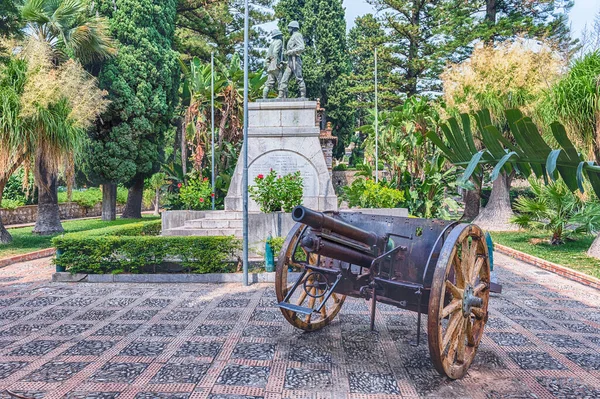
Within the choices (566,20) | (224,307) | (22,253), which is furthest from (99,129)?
(566,20)

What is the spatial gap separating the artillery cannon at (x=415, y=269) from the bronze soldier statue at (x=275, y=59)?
836 cm

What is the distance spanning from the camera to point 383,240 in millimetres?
3773

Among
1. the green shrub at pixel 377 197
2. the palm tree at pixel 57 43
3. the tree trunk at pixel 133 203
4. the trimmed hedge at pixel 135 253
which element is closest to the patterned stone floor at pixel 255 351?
the trimmed hedge at pixel 135 253

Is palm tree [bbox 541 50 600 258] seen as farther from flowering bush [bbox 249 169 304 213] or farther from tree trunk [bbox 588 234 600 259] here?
flowering bush [bbox 249 169 304 213]

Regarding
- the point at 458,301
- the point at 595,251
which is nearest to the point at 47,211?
the point at 458,301

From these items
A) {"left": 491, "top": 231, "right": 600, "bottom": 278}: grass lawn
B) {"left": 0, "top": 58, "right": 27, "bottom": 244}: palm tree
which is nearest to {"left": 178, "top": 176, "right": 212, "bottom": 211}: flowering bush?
{"left": 0, "top": 58, "right": 27, "bottom": 244}: palm tree

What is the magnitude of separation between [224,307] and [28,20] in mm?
12042

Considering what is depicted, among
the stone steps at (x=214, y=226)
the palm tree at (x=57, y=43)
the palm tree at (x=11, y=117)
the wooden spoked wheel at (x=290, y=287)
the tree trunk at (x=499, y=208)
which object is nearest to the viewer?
the wooden spoked wheel at (x=290, y=287)

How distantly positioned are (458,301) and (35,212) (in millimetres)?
22475

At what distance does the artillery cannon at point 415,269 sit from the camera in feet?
10.6

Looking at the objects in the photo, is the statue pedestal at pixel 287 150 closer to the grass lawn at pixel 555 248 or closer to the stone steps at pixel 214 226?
the stone steps at pixel 214 226

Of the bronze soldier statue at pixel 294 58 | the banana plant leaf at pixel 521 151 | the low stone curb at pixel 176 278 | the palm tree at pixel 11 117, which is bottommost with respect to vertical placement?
the low stone curb at pixel 176 278

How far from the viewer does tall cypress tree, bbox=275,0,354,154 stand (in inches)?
1106

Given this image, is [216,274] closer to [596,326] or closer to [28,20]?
[596,326]
